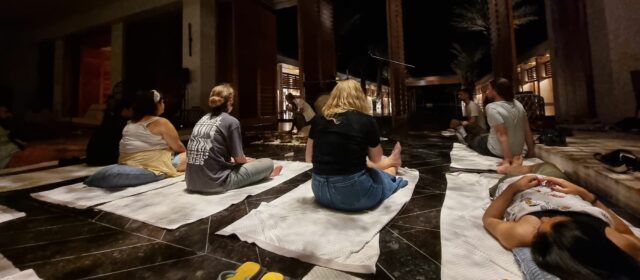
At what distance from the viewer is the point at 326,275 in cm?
120

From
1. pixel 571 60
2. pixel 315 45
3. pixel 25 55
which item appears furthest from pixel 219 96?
pixel 25 55

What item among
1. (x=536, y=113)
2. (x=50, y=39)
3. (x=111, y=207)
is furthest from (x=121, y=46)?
(x=536, y=113)

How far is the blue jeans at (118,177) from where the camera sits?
264 cm

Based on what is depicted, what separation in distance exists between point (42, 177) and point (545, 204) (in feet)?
16.5

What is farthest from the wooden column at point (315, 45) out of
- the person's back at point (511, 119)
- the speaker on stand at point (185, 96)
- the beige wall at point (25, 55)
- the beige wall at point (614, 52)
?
the beige wall at point (25, 55)

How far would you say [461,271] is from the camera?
117cm

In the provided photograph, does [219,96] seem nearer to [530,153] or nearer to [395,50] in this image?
[530,153]

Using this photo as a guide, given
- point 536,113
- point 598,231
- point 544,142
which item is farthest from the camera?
point 536,113

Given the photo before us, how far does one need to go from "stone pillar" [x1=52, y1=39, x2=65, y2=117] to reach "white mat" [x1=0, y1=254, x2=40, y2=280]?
43.1 feet

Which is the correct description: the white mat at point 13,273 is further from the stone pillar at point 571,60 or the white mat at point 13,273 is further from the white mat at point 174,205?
the stone pillar at point 571,60

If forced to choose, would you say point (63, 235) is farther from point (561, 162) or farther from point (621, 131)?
point (621, 131)

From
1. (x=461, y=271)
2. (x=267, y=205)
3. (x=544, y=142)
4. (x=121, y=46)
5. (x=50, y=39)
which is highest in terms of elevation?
(x=50, y=39)

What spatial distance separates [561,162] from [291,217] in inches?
123

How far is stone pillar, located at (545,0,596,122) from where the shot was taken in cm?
620
